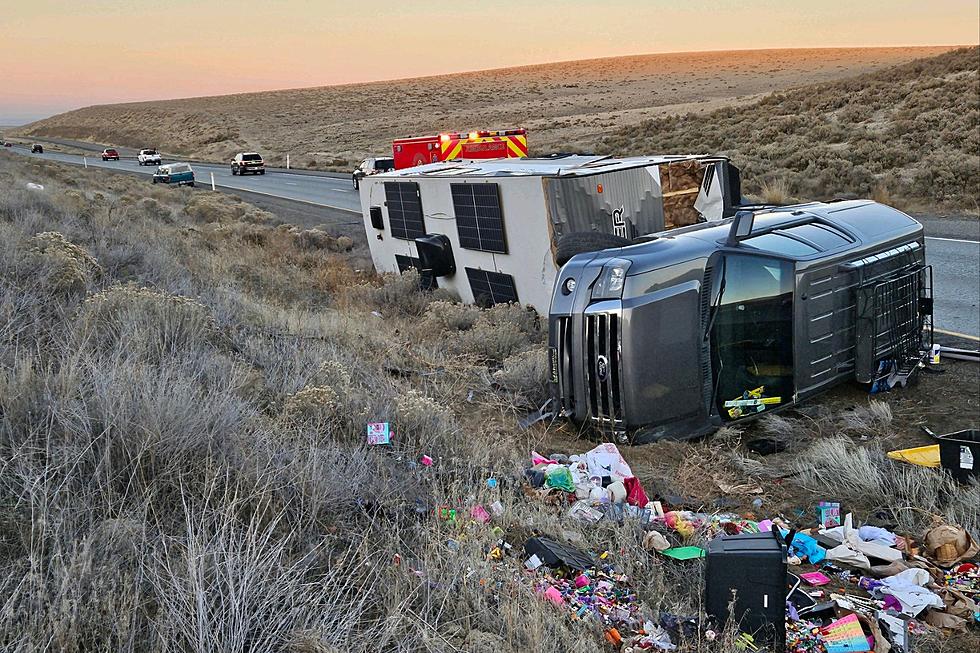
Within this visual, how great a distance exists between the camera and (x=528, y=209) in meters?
9.27

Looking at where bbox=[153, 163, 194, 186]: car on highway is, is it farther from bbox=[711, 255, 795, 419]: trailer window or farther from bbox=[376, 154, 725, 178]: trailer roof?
bbox=[711, 255, 795, 419]: trailer window

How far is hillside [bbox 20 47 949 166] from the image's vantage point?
64250 mm

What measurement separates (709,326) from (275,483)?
3.62 m

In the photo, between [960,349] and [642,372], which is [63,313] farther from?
[960,349]

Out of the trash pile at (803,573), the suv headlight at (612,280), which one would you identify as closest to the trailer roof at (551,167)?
the suv headlight at (612,280)

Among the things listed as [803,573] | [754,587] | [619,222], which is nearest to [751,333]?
[803,573]

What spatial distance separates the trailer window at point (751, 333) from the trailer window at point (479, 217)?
4063 millimetres

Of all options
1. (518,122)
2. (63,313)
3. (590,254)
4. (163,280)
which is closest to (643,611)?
(590,254)

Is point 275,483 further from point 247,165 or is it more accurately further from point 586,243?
point 247,165

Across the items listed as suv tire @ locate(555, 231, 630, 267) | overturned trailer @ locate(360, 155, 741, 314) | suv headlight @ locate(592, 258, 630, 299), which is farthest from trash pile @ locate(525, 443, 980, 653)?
A: overturned trailer @ locate(360, 155, 741, 314)

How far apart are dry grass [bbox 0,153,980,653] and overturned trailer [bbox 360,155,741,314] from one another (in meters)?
2.15

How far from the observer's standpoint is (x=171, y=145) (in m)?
85.6

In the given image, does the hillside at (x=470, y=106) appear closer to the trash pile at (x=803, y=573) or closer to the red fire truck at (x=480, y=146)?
the red fire truck at (x=480, y=146)

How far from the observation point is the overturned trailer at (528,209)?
9.14m
